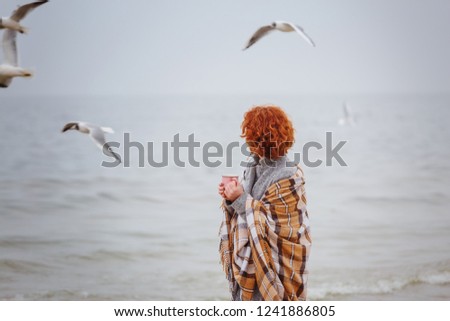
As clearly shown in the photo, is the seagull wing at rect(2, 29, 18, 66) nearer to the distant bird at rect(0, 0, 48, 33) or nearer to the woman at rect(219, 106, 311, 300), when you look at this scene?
the distant bird at rect(0, 0, 48, 33)

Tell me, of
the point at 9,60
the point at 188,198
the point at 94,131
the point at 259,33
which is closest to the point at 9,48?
the point at 9,60

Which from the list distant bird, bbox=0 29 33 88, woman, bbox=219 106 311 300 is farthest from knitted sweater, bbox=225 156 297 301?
distant bird, bbox=0 29 33 88

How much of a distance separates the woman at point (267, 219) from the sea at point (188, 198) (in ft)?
3.24

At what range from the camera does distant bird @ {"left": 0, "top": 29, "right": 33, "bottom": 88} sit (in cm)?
299

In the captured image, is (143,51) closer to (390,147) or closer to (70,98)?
(70,98)

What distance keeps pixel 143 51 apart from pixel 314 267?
392 centimetres

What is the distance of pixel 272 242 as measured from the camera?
180 cm

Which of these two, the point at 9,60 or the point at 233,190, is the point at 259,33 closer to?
the point at 9,60

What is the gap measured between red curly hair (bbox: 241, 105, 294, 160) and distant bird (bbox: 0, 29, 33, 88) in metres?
1.51

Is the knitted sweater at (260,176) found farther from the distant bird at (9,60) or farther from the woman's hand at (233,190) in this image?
the distant bird at (9,60)

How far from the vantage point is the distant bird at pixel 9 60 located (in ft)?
9.80

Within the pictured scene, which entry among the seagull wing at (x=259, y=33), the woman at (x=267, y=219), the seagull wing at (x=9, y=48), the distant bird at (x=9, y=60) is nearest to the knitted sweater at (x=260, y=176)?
the woman at (x=267, y=219)

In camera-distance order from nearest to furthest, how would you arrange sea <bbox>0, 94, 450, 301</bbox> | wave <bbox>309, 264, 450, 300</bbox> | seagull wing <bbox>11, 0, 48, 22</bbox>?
seagull wing <bbox>11, 0, 48, 22</bbox>, wave <bbox>309, 264, 450, 300</bbox>, sea <bbox>0, 94, 450, 301</bbox>

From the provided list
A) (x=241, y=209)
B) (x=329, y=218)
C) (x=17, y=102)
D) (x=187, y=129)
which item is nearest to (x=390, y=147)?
(x=187, y=129)
